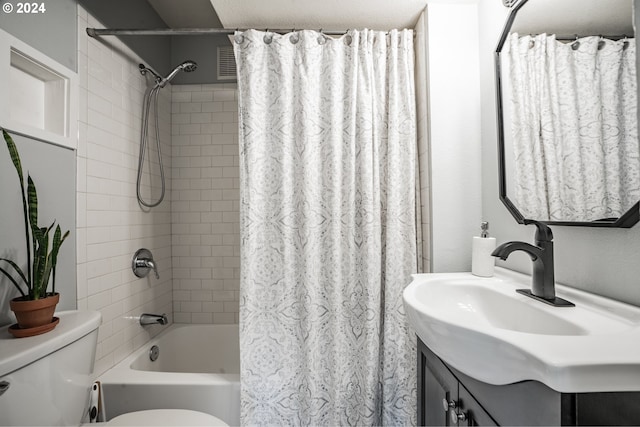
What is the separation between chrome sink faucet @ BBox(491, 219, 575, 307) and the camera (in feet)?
2.63

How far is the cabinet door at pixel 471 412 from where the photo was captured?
65 centimetres

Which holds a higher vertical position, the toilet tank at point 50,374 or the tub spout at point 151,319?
the toilet tank at point 50,374

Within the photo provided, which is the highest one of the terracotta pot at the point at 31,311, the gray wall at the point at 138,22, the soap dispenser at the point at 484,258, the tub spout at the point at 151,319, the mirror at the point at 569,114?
the gray wall at the point at 138,22

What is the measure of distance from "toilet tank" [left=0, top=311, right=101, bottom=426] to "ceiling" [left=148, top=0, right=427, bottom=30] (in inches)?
57.7

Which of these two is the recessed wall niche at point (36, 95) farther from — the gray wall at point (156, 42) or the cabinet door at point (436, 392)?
the cabinet door at point (436, 392)

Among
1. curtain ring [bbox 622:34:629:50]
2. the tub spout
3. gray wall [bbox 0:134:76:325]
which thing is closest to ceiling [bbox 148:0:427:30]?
curtain ring [bbox 622:34:629:50]

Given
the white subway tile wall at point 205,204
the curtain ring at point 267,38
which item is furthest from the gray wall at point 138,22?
the curtain ring at point 267,38

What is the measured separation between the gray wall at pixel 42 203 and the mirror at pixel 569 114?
181 cm

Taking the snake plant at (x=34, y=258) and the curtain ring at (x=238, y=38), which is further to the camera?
the curtain ring at (x=238, y=38)

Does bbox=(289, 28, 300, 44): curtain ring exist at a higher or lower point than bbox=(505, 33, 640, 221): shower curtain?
higher

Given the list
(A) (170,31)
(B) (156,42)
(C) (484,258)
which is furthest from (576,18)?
(B) (156,42)

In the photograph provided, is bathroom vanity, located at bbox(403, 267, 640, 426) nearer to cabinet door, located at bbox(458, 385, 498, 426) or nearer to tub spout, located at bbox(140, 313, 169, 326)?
cabinet door, located at bbox(458, 385, 498, 426)

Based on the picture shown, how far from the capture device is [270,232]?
141 cm

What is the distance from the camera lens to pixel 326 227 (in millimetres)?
1402
